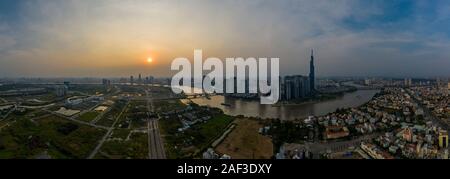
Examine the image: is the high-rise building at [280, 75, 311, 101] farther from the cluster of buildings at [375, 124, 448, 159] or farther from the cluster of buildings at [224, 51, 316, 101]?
the cluster of buildings at [375, 124, 448, 159]

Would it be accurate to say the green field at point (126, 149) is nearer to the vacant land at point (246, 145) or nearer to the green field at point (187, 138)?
the green field at point (187, 138)

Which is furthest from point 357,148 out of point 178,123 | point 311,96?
point 311,96

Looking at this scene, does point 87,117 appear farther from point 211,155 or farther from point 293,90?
point 293,90

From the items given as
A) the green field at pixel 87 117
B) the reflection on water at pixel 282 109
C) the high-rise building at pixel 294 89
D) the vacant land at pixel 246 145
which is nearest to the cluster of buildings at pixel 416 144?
the vacant land at pixel 246 145

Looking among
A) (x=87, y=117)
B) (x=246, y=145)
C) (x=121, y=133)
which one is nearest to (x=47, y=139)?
(x=121, y=133)

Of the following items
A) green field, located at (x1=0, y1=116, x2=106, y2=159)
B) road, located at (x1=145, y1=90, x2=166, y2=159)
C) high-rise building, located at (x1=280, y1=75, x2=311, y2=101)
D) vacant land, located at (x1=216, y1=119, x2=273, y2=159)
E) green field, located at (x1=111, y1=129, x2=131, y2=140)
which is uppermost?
high-rise building, located at (x1=280, y1=75, x2=311, y2=101)

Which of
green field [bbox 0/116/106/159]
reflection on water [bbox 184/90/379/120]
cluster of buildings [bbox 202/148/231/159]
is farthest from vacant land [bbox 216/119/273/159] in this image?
reflection on water [bbox 184/90/379/120]
